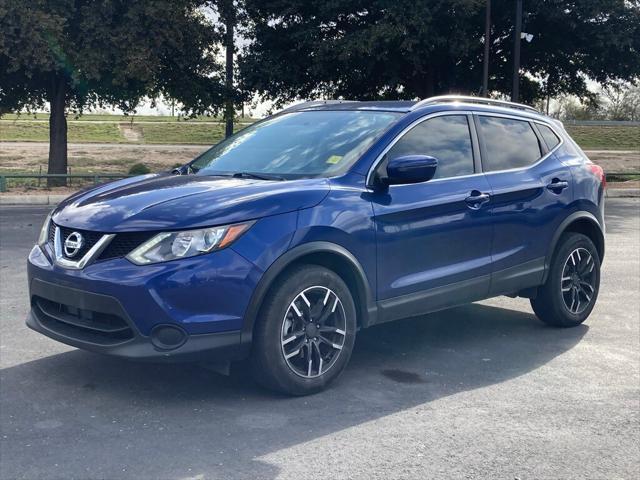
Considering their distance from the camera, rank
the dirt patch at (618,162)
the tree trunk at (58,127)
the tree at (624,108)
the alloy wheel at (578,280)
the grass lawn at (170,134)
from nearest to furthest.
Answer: the alloy wheel at (578,280) → the tree trunk at (58,127) → the dirt patch at (618,162) → the grass lawn at (170,134) → the tree at (624,108)

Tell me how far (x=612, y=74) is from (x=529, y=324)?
2397 centimetres

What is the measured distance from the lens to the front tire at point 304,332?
452cm

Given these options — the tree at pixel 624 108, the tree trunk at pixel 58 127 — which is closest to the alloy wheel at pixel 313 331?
Answer: the tree trunk at pixel 58 127

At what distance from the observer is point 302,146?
545 centimetres

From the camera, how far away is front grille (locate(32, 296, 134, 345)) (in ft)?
14.4

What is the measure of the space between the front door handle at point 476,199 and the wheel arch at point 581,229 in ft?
3.05

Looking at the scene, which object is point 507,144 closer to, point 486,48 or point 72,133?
point 486,48

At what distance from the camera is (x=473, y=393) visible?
490 cm

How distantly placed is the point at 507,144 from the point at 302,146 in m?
1.75

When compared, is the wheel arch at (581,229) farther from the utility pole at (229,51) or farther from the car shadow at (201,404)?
the utility pole at (229,51)

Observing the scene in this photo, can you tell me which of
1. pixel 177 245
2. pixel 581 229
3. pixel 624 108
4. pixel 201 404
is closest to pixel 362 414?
pixel 201 404

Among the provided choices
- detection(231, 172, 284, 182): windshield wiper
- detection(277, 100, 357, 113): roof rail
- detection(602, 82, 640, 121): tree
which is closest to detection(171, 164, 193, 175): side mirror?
detection(231, 172, 284, 182): windshield wiper

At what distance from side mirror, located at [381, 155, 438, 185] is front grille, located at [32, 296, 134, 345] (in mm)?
1868

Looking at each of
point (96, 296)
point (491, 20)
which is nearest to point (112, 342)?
point (96, 296)
